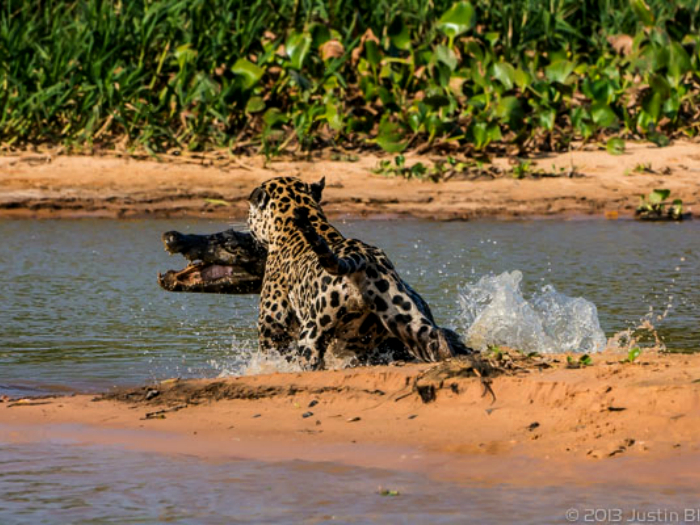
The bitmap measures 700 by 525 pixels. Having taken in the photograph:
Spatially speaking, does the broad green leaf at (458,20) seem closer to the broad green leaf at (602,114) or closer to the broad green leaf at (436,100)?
the broad green leaf at (436,100)

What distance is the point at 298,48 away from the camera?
15.4 metres

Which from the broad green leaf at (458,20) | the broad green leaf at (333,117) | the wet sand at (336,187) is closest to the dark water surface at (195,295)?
the wet sand at (336,187)

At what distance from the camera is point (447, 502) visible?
4.70 m

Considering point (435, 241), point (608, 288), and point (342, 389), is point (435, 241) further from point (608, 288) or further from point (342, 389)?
point (342, 389)

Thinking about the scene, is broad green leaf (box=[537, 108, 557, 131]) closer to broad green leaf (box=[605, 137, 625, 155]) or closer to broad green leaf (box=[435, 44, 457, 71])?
broad green leaf (box=[605, 137, 625, 155])

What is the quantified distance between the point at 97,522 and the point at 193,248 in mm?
3147

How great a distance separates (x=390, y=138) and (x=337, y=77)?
1012 millimetres

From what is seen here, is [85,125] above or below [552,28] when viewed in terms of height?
below

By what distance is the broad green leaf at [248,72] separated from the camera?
15125 millimetres

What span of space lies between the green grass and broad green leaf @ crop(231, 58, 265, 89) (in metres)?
0.01

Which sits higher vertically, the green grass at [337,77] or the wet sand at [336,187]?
the green grass at [337,77]

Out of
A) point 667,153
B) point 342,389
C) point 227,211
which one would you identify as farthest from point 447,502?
point 667,153

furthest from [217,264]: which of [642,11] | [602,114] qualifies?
[642,11]

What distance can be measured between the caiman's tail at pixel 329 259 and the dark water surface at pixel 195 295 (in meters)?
1.28
